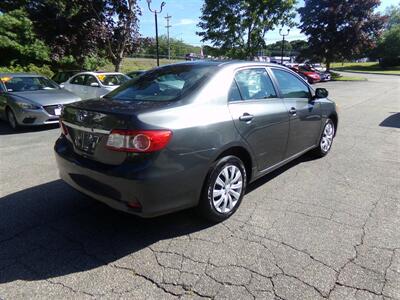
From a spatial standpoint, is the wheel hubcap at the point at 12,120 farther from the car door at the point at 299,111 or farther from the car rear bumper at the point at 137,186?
the car door at the point at 299,111

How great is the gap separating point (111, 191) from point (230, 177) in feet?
3.96

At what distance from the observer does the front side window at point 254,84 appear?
366 centimetres

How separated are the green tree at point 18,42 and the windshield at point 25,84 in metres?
12.3

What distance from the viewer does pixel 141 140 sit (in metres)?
2.68

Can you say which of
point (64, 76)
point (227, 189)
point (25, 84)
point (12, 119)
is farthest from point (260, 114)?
point (64, 76)

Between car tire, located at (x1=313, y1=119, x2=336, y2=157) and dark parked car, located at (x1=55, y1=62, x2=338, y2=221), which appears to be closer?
dark parked car, located at (x1=55, y1=62, x2=338, y2=221)

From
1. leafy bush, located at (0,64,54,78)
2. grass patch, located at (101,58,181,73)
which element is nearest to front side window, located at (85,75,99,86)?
leafy bush, located at (0,64,54,78)

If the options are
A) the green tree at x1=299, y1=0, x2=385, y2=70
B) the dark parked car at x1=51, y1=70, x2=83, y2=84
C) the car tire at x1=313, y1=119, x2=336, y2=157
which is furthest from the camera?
the green tree at x1=299, y1=0, x2=385, y2=70

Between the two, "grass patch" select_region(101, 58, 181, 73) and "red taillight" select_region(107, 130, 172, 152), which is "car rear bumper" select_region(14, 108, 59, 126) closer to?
"red taillight" select_region(107, 130, 172, 152)

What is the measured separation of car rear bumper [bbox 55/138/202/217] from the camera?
8.82 feet

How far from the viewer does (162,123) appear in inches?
109

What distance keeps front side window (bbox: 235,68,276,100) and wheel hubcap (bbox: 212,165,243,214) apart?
84 centimetres

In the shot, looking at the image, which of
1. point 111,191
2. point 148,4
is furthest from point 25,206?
point 148,4

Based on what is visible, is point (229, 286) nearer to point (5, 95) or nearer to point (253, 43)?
point (5, 95)
